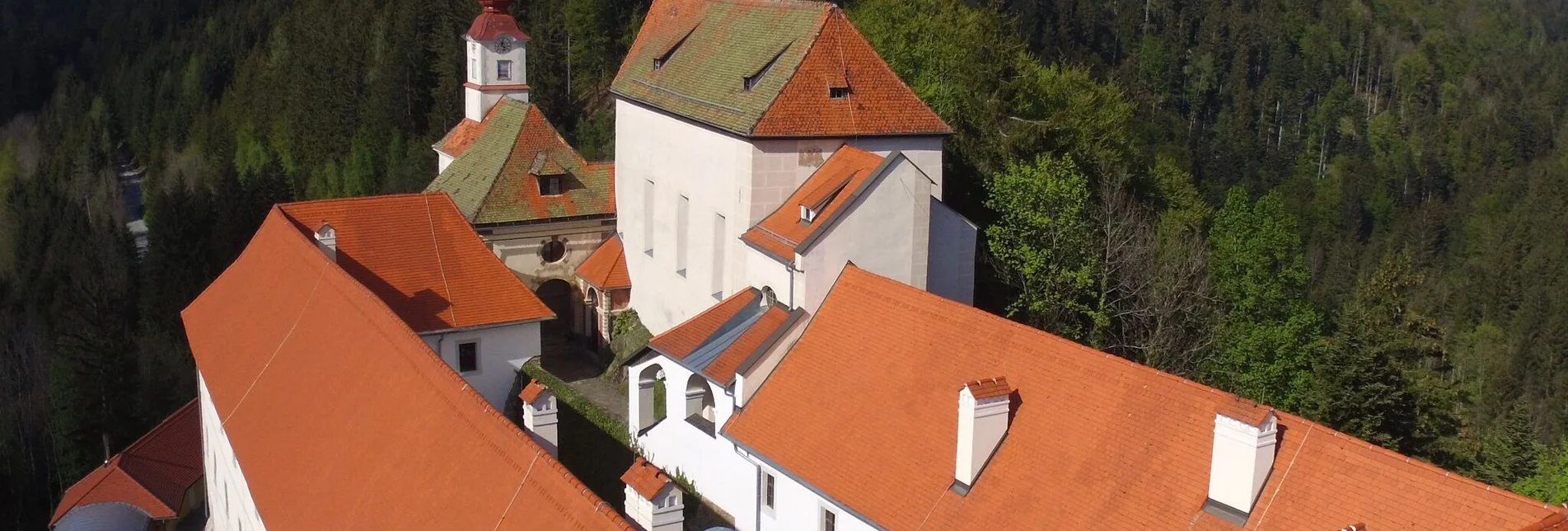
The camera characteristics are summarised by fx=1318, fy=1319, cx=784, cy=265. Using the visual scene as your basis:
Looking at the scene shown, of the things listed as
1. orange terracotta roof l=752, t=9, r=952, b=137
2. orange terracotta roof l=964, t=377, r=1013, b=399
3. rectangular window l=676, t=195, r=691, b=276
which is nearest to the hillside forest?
orange terracotta roof l=752, t=9, r=952, b=137

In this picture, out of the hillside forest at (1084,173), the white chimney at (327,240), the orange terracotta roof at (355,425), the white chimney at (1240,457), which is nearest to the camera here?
the orange terracotta roof at (355,425)

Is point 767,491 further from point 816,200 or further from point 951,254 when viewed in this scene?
point 951,254

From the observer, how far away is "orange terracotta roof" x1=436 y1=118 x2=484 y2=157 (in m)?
45.5

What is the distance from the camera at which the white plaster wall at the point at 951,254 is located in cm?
2841

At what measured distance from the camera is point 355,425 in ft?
67.2

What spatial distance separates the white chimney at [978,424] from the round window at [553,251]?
21862 millimetres

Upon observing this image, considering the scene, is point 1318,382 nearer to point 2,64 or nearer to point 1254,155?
point 1254,155

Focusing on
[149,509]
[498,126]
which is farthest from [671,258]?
[149,509]

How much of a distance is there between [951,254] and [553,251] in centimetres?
1495

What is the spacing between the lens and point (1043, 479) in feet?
61.0

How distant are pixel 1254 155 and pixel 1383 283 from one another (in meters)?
110

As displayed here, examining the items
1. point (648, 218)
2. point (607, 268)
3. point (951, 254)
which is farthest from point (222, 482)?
point (951, 254)

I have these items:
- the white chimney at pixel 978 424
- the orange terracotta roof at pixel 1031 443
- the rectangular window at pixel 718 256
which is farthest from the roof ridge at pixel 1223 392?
the rectangular window at pixel 718 256

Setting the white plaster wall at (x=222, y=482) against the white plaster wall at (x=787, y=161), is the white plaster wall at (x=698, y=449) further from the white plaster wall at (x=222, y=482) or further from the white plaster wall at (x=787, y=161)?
the white plaster wall at (x=222, y=482)
